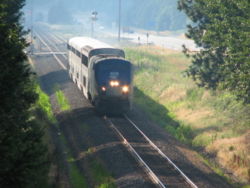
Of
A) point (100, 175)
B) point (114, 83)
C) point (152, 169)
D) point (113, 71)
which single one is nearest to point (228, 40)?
point (113, 71)

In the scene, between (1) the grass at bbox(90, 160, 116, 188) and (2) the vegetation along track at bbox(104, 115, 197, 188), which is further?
(2) the vegetation along track at bbox(104, 115, 197, 188)

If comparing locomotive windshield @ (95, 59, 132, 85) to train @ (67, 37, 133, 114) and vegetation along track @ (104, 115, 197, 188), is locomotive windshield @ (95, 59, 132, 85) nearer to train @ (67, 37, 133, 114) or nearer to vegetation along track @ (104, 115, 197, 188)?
train @ (67, 37, 133, 114)

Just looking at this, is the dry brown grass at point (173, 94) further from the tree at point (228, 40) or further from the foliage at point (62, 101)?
the foliage at point (62, 101)

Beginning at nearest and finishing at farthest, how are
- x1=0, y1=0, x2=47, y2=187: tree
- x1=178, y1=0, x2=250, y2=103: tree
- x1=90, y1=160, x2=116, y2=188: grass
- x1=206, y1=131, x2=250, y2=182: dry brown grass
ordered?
x1=0, y1=0, x2=47, y2=187: tree → x1=90, y1=160, x2=116, y2=188: grass → x1=206, y1=131, x2=250, y2=182: dry brown grass → x1=178, y1=0, x2=250, y2=103: tree

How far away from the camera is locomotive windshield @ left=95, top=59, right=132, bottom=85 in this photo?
24844 mm

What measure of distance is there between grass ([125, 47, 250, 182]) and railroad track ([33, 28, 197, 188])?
293 cm

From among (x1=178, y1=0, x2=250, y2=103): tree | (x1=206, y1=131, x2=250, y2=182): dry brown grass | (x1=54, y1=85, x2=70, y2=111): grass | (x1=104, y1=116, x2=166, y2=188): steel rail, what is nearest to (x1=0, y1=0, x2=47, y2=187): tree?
(x1=104, y1=116, x2=166, y2=188): steel rail

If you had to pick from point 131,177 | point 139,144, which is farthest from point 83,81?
point 131,177

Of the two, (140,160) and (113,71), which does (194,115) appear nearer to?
(113,71)

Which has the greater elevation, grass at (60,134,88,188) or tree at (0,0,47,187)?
tree at (0,0,47,187)

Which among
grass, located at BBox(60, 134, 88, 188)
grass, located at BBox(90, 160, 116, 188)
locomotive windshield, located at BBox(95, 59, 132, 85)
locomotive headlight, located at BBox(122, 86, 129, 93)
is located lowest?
grass, located at BBox(60, 134, 88, 188)

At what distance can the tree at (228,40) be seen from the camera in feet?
67.0

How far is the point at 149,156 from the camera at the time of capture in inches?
730

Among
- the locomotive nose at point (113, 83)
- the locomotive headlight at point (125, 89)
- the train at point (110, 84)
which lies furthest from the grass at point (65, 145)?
the locomotive headlight at point (125, 89)
